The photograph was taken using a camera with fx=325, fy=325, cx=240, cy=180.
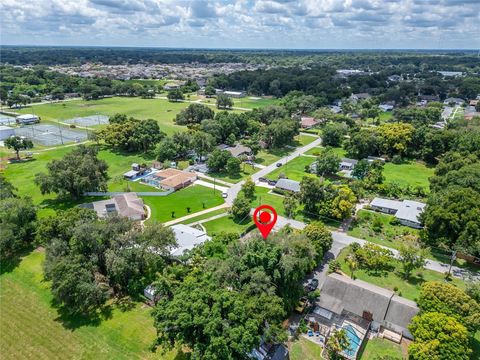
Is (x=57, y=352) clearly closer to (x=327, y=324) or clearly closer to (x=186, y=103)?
(x=327, y=324)

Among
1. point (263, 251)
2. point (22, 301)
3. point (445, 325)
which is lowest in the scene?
point (22, 301)

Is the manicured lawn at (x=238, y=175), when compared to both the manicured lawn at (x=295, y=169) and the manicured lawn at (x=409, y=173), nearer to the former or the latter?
the manicured lawn at (x=295, y=169)

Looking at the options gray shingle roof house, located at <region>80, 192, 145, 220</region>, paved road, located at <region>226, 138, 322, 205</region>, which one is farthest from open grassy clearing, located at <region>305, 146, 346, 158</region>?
gray shingle roof house, located at <region>80, 192, 145, 220</region>

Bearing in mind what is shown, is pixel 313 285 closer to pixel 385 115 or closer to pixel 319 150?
pixel 319 150

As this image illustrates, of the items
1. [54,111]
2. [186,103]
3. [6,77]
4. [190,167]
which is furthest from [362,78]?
[6,77]

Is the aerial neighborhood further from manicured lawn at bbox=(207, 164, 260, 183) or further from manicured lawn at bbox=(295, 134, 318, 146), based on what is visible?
manicured lawn at bbox=(295, 134, 318, 146)

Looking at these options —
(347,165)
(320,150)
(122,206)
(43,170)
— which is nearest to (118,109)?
(43,170)

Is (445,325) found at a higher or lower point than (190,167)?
higher

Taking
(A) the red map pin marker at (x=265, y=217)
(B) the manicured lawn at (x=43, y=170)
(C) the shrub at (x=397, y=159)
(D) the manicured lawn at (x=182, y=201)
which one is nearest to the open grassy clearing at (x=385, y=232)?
(A) the red map pin marker at (x=265, y=217)
